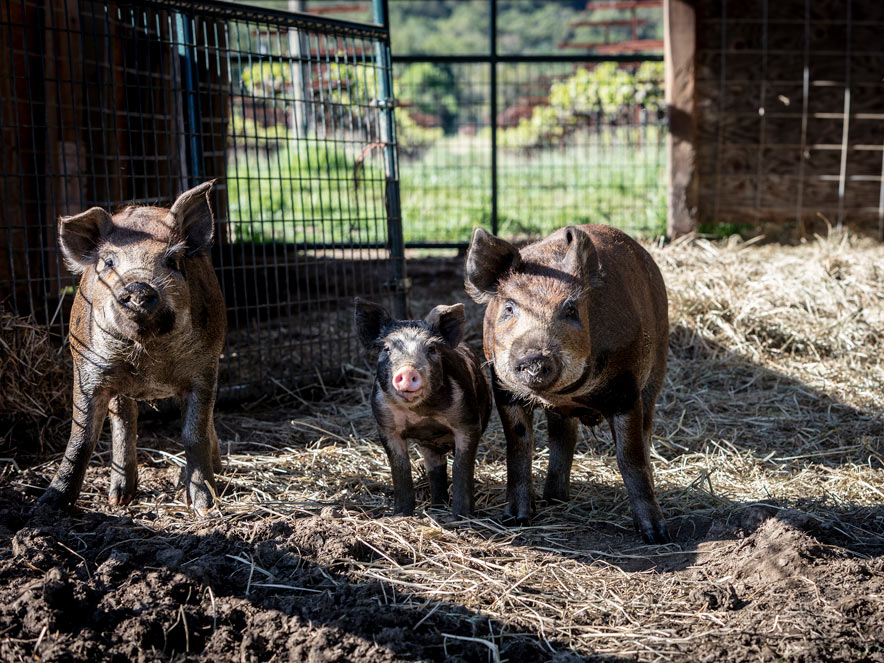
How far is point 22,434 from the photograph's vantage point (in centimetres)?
508

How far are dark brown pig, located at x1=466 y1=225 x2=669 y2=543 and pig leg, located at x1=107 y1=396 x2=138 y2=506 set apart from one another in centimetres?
181

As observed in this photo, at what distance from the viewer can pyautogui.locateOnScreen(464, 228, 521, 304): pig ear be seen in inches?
155

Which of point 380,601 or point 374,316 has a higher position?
point 374,316

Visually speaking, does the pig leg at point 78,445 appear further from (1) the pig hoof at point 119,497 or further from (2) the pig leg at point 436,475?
(2) the pig leg at point 436,475

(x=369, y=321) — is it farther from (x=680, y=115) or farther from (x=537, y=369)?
(x=680, y=115)

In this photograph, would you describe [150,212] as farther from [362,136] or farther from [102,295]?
[362,136]

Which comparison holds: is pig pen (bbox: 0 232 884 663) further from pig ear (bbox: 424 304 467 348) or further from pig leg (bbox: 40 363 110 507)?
pig ear (bbox: 424 304 467 348)

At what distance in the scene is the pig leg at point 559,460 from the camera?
14.7 ft

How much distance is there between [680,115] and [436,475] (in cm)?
599

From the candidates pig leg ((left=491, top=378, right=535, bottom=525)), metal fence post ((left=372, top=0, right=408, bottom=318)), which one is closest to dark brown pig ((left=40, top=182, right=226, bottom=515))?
pig leg ((left=491, top=378, right=535, bottom=525))

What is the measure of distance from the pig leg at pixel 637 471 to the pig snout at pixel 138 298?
2022 millimetres

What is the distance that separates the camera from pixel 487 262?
158 inches

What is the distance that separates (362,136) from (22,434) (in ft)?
11.2

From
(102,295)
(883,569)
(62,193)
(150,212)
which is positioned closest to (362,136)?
(62,193)
